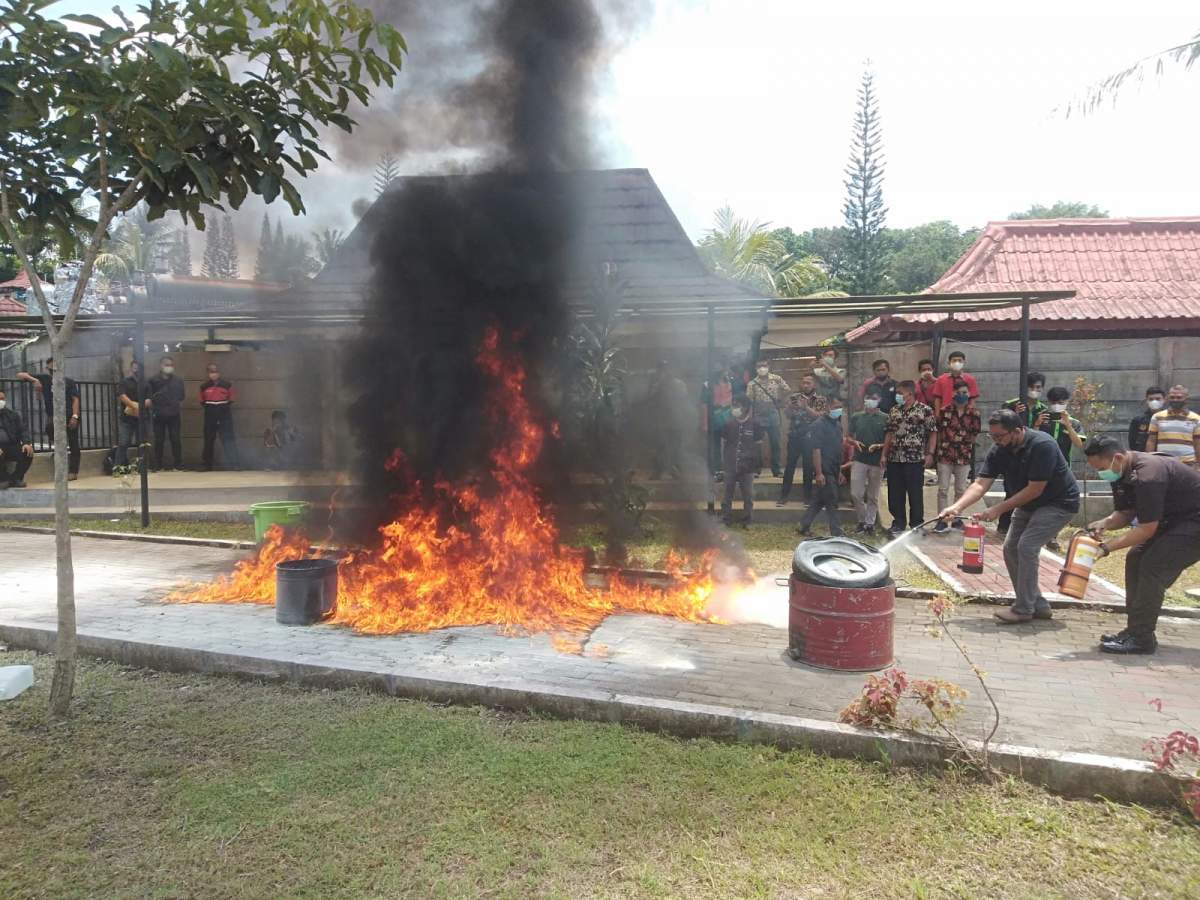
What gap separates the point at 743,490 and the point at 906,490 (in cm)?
217

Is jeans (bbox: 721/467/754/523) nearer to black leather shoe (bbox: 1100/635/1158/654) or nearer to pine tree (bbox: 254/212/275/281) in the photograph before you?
black leather shoe (bbox: 1100/635/1158/654)

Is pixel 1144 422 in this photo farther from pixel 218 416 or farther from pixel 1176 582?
pixel 218 416

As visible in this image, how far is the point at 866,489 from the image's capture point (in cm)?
1055

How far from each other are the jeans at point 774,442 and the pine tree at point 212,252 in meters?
8.12

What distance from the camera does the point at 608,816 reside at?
3.65m

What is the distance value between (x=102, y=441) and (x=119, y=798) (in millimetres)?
13460

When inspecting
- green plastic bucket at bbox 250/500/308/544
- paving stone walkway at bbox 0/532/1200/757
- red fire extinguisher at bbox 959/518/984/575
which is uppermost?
green plastic bucket at bbox 250/500/308/544

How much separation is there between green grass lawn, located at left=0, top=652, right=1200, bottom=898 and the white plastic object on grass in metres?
0.17

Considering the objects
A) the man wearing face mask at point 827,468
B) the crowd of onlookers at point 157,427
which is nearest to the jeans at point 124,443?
the crowd of onlookers at point 157,427

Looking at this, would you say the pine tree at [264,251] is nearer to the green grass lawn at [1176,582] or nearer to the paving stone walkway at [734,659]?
the paving stone walkway at [734,659]

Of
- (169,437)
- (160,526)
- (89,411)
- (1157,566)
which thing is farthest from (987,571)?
(89,411)

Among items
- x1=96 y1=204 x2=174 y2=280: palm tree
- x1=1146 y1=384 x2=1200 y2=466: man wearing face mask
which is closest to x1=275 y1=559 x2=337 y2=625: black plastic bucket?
x1=1146 y1=384 x2=1200 y2=466: man wearing face mask

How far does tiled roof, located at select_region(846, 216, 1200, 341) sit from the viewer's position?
567 inches

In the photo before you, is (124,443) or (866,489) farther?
(124,443)
